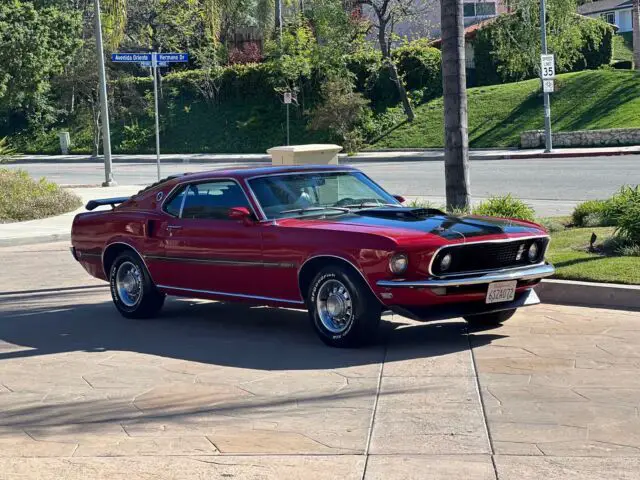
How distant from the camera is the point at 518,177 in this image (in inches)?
1044

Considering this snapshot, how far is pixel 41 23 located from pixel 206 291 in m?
37.2

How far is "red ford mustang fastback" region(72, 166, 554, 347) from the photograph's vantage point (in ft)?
27.6

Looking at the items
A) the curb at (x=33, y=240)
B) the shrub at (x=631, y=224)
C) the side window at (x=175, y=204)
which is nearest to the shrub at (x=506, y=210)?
the shrub at (x=631, y=224)

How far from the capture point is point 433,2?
161 ft

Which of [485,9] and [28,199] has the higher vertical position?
[485,9]

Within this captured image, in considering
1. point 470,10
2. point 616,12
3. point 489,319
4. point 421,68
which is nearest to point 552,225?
point 489,319

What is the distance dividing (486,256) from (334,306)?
4.42ft

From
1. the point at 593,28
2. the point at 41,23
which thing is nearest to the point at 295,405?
the point at 41,23

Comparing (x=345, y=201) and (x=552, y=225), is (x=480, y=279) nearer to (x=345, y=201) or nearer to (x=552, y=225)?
(x=345, y=201)

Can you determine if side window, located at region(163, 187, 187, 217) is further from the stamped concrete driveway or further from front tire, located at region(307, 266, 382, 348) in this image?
front tire, located at region(307, 266, 382, 348)

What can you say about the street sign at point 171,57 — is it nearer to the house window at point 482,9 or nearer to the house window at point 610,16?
the house window at point 482,9

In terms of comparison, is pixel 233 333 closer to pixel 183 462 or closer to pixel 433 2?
pixel 183 462

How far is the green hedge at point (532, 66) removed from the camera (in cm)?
4750

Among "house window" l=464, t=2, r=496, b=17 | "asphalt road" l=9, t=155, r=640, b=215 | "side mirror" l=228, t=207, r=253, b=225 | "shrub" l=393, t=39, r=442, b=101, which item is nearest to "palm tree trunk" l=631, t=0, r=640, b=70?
"shrub" l=393, t=39, r=442, b=101
